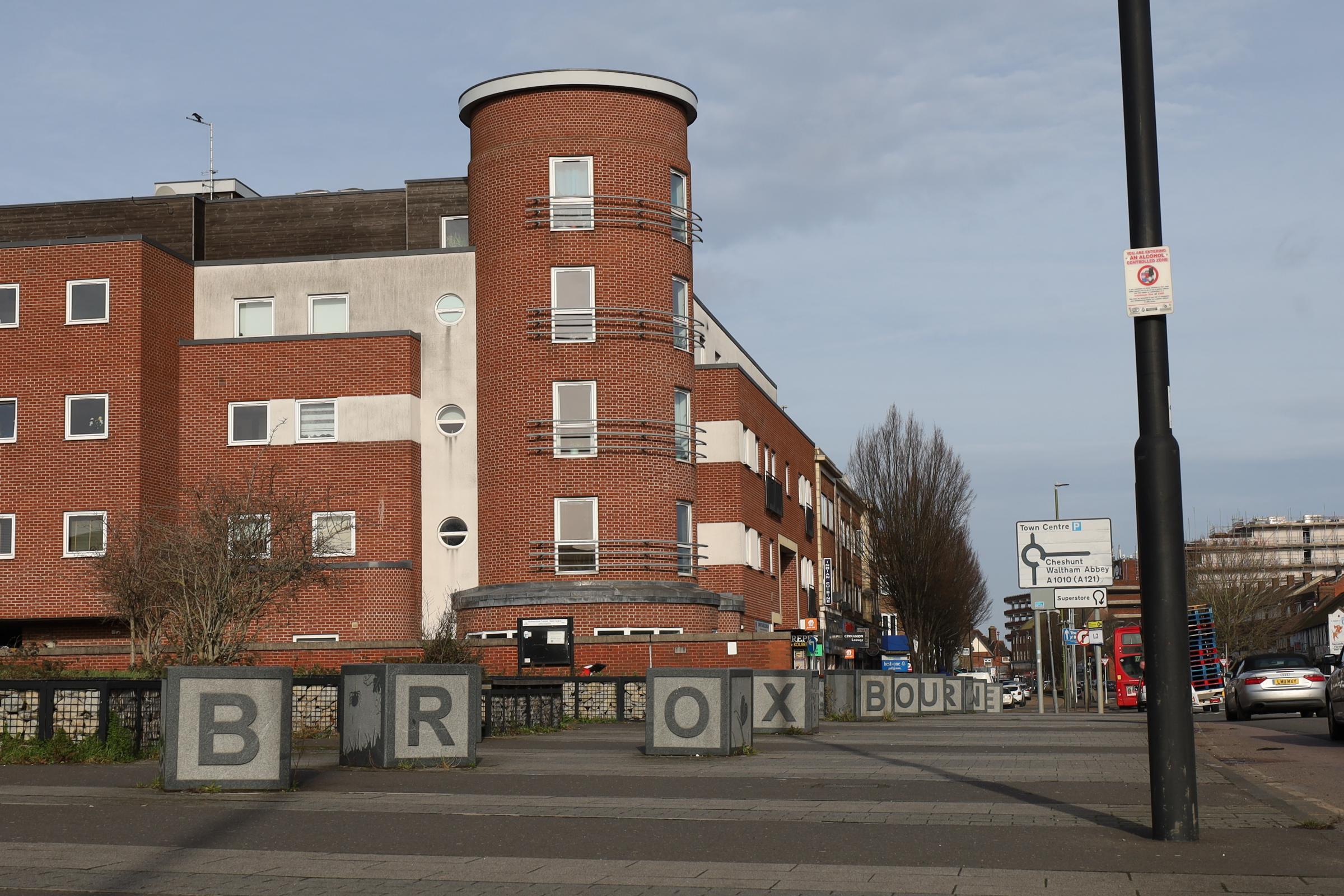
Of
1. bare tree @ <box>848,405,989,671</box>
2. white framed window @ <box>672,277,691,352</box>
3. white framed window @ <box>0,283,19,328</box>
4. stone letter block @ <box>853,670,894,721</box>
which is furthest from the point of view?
bare tree @ <box>848,405,989,671</box>

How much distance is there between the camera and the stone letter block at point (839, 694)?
2827 centimetres

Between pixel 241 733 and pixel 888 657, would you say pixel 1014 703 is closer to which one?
pixel 888 657

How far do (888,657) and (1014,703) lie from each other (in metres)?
18.6

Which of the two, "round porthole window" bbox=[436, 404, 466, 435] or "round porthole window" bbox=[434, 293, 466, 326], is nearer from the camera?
"round porthole window" bbox=[436, 404, 466, 435]

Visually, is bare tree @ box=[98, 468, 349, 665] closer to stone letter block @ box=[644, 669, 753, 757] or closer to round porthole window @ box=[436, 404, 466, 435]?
round porthole window @ box=[436, 404, 466, 435]

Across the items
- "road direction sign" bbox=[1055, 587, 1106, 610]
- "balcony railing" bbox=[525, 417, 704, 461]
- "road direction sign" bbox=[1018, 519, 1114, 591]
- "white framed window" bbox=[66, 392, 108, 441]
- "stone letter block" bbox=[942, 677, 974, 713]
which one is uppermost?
"white framed window" bbox=[66, 392, 108, 441]

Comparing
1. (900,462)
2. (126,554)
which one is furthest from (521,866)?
(900,462)

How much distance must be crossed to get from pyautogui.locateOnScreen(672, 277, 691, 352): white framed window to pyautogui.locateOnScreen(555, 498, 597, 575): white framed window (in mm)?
5104

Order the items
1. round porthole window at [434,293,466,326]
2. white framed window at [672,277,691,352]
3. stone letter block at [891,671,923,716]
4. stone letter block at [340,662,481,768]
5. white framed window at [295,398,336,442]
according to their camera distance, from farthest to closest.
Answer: round porthole window at [434,293,466,326] → white framed window at [672,277,691,352] → white framed window at [295,398,336,442] → stone letter block at [891,671,923,716] → stone letter block at [340,662,481,768]

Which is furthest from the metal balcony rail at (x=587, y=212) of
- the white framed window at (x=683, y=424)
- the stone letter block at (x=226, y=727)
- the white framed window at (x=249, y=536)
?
the stone letter block at (x=226, y=727)

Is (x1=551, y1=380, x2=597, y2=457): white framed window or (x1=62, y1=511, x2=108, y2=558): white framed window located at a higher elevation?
(x1=551, y1=380, x2=597, y2=457): white framed window

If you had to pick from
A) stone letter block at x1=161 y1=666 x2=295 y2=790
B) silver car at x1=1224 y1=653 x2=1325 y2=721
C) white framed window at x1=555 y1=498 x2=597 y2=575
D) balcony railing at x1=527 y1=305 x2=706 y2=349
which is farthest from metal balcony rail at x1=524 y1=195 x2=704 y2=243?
stone letter block at x1=161 y1=666 x2=295 y2=790

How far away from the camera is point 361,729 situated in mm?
14781

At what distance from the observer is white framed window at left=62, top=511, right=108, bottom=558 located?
1521 inches
